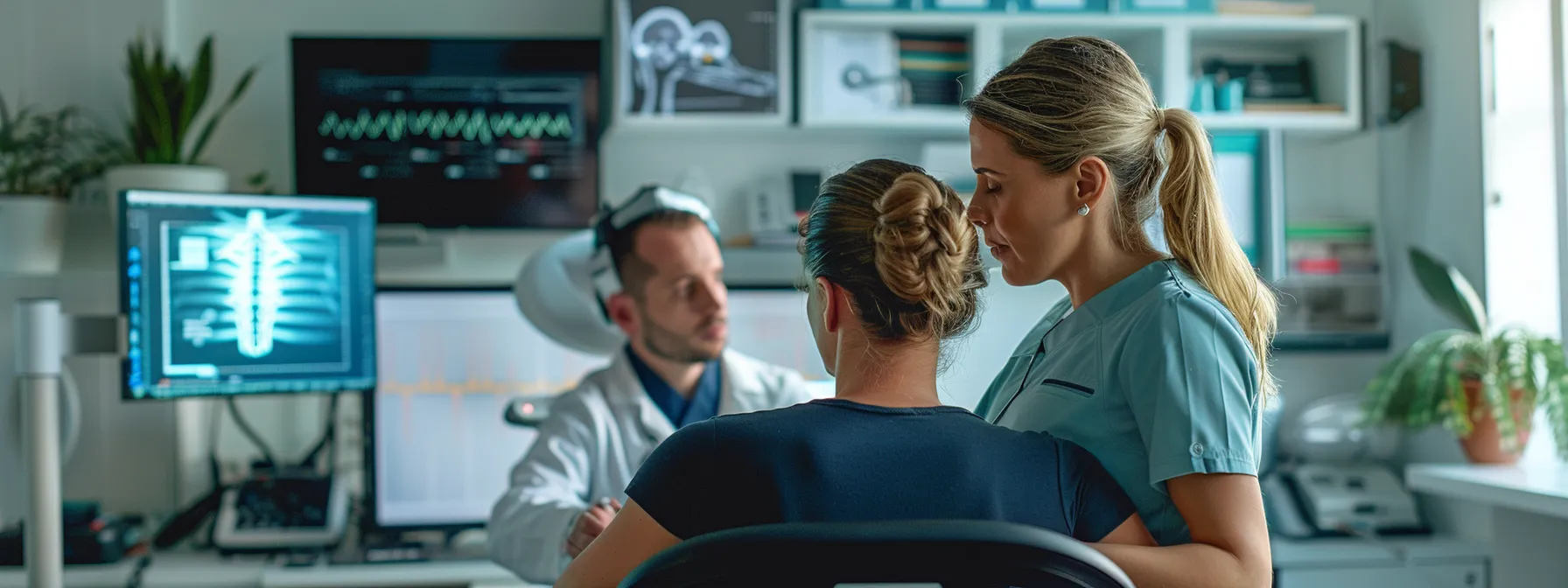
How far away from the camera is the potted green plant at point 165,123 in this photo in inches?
107

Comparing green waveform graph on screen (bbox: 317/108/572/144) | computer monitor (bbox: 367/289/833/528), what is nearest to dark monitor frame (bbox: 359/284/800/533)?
computer monitor (bbox: 367/289/833/528)

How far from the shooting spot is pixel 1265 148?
300cm

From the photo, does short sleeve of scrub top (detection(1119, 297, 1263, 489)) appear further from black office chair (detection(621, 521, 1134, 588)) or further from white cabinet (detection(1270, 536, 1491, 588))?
white cabinet (detection(1270, 536, 1491, 588))

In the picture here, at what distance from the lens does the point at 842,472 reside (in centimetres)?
86

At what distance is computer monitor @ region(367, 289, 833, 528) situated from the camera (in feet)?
8.87

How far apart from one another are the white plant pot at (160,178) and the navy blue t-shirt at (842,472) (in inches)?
87.5

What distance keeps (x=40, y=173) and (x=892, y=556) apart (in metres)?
2.85

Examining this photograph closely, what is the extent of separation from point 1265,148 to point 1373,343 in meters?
0.66

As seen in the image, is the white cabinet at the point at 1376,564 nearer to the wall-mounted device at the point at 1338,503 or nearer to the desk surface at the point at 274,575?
Result: the wall-mounted device at the point at 1338,503

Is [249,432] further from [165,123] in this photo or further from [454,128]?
[454,128]

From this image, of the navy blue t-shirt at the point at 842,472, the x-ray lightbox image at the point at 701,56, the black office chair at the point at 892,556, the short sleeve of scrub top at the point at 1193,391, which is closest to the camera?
the black office chair at the point at 892,556

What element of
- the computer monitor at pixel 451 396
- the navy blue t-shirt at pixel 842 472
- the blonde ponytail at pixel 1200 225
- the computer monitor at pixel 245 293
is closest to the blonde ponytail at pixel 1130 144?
the blonde ponytail at pixel 1200 225

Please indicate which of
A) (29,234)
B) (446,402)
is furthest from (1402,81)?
(29,234)

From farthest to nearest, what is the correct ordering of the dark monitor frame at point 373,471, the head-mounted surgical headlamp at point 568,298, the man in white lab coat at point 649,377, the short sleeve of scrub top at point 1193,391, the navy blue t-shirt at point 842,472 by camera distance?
1. the dark monitor frame at point 373,471
2. the head-mounted surgical headlamp at point 568,298
3. the man in white lab coat at point 649,377
4. the short sleeve of scrub top at point 1193,391
5. the navy blue t-shirt at point 842,472
